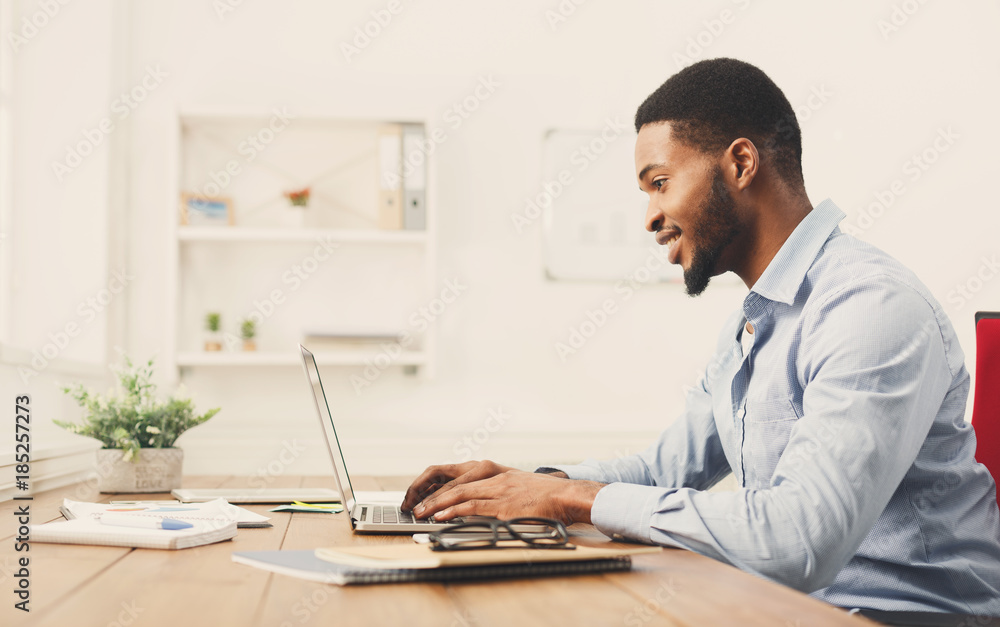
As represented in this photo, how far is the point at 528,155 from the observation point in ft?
9.25

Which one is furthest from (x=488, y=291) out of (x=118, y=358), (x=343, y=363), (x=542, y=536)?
(x=542, y=536)

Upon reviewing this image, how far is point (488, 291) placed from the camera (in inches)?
109

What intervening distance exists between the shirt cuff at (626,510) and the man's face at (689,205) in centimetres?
54

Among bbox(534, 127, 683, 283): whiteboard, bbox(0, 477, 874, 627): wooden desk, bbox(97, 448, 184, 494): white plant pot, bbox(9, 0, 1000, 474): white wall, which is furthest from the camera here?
bbox(534, 127, 683, 283): whiteboard

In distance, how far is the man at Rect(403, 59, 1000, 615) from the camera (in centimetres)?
90

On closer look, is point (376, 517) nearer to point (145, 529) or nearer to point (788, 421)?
point (145, 529)

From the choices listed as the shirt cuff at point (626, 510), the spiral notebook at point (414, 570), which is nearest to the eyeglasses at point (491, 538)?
the spiral notebook at point (414, 570)

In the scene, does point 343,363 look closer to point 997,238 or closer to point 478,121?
point 478,121

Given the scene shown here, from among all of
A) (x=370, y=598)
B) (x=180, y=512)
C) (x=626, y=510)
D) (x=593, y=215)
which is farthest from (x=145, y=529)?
(x=593, y=215)

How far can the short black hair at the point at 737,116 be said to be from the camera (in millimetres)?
1343

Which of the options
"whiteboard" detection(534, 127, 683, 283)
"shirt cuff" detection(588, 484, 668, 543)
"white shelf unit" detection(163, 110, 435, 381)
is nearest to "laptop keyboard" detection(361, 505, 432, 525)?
"shirt cuff" detection(588, 484, 668, 543)

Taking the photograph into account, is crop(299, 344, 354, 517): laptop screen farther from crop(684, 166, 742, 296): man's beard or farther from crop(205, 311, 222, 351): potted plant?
crop(205, 311, 222, 351): potted plant

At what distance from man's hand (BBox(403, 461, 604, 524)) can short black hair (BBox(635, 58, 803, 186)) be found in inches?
25.2

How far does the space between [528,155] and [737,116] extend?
1.52 meters
